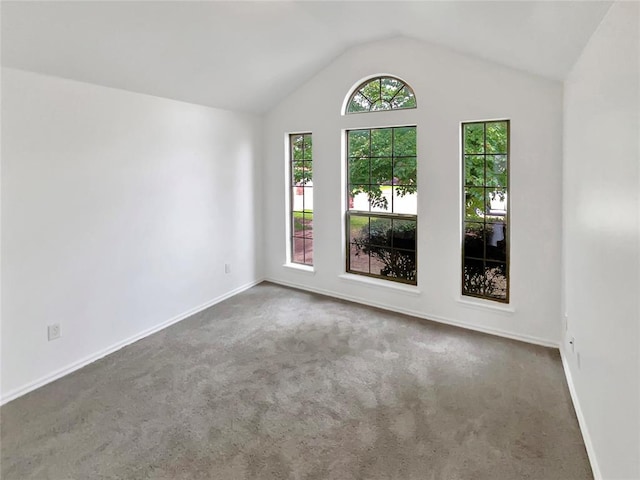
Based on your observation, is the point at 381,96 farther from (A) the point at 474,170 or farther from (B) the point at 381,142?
(A) the point at 474,170

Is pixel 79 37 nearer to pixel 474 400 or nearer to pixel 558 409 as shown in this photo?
pixel 474 400

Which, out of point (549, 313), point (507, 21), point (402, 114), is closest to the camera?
point (507, 21)

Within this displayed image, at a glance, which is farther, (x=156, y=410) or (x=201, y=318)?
(x=201, y=318)

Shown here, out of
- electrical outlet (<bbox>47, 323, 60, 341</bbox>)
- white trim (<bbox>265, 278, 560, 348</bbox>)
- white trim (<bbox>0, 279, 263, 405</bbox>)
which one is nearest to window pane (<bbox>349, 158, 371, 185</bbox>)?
white trim (<bbox>265, 278, 560, 348</bbox>)

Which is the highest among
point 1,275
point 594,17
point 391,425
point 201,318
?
point 594,17

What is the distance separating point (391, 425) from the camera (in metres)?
2.30

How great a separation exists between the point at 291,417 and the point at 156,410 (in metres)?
0.87

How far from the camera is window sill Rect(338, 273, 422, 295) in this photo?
13.2 feet

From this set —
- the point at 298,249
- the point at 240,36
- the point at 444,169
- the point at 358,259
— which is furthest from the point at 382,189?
the point at 240,36

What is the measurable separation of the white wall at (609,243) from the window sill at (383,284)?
5.51 feet

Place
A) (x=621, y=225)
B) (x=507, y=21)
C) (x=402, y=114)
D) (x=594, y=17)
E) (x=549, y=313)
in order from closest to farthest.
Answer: (x=621, y=225)
(x=594, y=17)
(x=507, y=21)
(x=549, y=313)
(x=402, y=114)

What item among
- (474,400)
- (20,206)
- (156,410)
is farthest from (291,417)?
(20,206)

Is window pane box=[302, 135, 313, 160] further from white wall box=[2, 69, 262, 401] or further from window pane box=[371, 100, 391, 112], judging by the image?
window pane box=[371, 100, 391, 112]

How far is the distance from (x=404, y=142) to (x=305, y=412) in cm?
275
